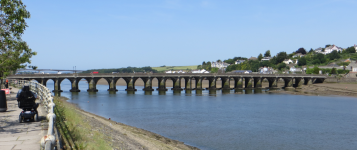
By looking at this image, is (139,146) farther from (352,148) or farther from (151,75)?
(151,75)

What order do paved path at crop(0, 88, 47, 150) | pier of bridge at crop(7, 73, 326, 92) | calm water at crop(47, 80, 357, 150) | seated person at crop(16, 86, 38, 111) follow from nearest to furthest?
paved path at crop(0, 88, 47, 150), seated person at crop(16, 86, 38, 111), calm water at crop(47, 80, 357, 150), pier of bridge at crop(7, 73, 326, 92)

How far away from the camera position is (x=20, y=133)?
14633 millimetres

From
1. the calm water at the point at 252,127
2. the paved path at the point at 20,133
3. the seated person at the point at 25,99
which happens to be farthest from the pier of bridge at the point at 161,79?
the seated person at the point at 25,99

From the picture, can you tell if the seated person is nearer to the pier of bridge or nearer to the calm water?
the calm water

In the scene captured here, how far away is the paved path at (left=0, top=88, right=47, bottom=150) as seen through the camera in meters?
12.3

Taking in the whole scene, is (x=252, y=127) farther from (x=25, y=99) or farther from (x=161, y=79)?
(x=161, y=79)

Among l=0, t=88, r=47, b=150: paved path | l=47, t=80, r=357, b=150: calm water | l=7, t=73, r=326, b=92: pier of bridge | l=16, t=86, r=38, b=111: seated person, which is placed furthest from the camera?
l=7, t=73, r=326, b=92: pier of bridge

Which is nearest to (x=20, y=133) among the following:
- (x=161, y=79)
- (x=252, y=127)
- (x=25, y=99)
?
(x=25, y=99)

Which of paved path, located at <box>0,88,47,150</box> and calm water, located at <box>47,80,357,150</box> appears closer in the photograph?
paved path, located at <box>0,88,47,150</box>

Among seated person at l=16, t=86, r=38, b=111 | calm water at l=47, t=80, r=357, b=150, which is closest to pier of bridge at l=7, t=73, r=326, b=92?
calm water at l=47, t=80, r=357, b=150

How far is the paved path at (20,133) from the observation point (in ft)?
40.5

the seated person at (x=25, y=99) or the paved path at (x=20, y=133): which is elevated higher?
the seated person at (x=25, y=99)

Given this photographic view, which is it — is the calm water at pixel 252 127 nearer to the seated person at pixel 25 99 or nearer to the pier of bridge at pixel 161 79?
the seated person at pixel 25 99

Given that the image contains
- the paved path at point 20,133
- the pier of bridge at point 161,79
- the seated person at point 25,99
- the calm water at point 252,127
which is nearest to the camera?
the paved path at point 20,133
